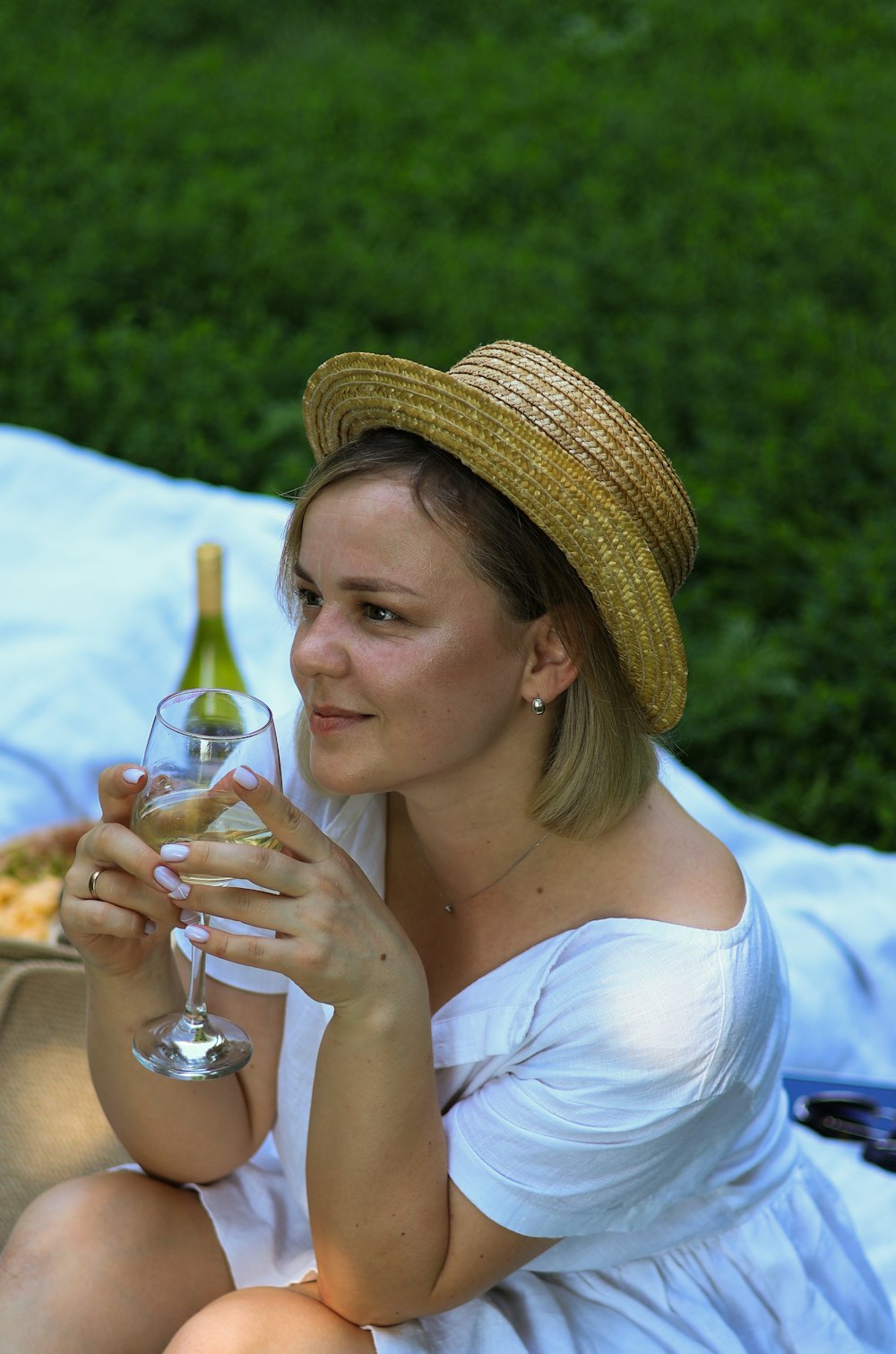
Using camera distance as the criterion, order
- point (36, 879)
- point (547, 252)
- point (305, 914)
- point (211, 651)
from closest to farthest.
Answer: point (305, 914) → point (211, 651) → point (36, 879) → point (547, 252)

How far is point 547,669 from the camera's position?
2285 mm

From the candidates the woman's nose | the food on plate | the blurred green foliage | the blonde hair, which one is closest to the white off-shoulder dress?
the blonde hair

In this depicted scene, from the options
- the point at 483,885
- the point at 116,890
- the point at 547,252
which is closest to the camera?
the point at 116,890

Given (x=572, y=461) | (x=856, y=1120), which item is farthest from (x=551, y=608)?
(x=856, y=1120)

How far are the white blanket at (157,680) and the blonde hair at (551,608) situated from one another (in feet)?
3.96

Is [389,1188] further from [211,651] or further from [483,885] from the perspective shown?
Answer: [211,651]

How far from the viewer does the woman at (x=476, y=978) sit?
82.8 inches

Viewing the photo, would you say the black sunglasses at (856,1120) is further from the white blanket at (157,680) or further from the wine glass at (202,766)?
the wine glass at (202,766)

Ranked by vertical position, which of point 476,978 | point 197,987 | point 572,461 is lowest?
point 476,978

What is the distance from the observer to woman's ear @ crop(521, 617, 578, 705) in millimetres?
2273

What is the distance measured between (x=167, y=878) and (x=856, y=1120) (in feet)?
6.73

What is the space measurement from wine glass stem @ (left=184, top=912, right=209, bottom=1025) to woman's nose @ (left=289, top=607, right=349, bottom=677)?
375mm

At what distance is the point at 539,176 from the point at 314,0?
10.4 ft

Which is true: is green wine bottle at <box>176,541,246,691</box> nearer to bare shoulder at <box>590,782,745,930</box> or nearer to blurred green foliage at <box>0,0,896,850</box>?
bare shoulder at <box>590,782,745,930</box>
